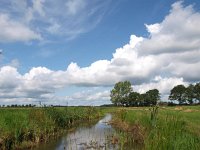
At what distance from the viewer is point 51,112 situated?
116ft

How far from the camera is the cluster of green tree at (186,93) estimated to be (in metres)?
155

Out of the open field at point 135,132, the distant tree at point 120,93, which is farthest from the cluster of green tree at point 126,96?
the open field at point 135,132

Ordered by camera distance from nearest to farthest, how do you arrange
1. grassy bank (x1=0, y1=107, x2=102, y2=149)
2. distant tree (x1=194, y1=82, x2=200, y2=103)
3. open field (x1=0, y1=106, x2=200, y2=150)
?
open field (x1=0, y1=106, x2=200, y2=150), grassy bank (x1=0, y1=107, x2=102, y2=149), distant tree (x1=194, y1=82, x2=200, y2=103)

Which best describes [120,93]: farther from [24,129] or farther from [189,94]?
[24,129]

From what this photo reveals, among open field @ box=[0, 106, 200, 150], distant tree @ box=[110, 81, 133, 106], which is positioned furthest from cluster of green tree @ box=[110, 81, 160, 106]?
open field @ box=[0, 106, 200, 150]

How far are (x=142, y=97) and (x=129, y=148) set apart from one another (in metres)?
140

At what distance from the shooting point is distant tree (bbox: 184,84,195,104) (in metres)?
157

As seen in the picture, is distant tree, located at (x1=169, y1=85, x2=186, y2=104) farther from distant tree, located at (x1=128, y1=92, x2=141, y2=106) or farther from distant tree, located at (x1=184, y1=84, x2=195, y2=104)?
distant tree, located at (x1=128, y1=92, x2=141, y2=106)

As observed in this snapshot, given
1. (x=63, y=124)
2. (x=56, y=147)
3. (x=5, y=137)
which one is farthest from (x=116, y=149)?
(x=63, y=124)

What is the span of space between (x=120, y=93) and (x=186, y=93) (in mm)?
31800

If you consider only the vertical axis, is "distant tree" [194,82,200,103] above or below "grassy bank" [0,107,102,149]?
above

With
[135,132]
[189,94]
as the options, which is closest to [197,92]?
[189,94]

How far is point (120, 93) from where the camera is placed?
525 feet

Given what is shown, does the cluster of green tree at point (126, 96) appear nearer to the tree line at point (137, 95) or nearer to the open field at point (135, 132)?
the tree line at point (137, 95)
